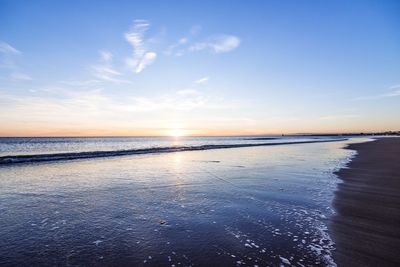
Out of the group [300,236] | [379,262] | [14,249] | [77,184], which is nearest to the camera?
[379,262]

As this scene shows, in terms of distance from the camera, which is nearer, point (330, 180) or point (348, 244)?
point (348, 244)

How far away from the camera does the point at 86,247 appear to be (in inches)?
202

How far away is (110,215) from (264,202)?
4789mm

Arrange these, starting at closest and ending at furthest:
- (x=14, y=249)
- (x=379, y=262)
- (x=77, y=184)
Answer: (x=379, y=262)
(x=14, y=249)
(x=77, y=184)

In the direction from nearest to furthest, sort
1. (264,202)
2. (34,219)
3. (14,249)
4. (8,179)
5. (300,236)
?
(14,249), (300,236), (34,219), (264,202), (8,179)

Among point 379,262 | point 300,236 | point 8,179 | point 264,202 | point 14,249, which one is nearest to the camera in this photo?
point 379,262

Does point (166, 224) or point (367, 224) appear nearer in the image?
point (367, 224)

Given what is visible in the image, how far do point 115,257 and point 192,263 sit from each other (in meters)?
1.42

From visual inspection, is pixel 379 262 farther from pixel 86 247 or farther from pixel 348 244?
pixel 86 247

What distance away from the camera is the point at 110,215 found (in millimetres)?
7223

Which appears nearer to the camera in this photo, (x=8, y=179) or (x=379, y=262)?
(x=379, y=262)

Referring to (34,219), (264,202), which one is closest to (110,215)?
(34,219)

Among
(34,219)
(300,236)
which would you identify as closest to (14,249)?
(34,219)

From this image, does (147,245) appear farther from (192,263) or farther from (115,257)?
(192,263)
